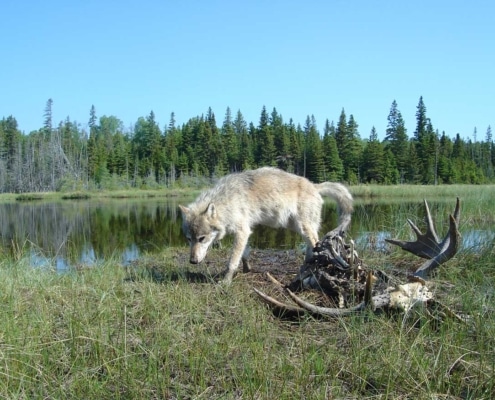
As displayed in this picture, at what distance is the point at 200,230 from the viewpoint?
6.75 m

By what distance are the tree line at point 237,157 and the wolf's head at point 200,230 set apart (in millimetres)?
59547

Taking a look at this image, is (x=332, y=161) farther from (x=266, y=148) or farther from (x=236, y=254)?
(x=236, y=254)

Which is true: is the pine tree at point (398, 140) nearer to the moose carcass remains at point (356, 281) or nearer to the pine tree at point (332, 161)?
the pine tree at point (332, 161)

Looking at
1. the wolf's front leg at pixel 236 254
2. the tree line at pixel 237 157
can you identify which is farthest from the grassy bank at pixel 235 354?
the tree line at pixel 237 157

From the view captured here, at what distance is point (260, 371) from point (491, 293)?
105 inches

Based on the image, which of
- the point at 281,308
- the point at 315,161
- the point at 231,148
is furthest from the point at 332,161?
the point at 281,308

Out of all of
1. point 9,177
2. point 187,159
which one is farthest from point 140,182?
point 9,177

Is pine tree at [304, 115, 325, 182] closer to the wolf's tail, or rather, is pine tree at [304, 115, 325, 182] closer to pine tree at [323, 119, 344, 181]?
pine tree at [323, 119, 344, 181]

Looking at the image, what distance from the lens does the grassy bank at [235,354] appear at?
2861 millimetres

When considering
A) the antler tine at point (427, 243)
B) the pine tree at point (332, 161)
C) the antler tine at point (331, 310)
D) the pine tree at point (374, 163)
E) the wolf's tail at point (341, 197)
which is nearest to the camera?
the antler tine at point (331, 310)

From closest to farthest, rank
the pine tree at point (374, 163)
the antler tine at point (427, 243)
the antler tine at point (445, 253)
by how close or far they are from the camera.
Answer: the antler tine at point (445, 253)
the antler tine at point (427, 243)
the pine tree at point (374, 163)

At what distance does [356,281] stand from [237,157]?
70.0 metres

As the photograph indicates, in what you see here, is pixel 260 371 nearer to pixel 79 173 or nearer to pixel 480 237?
pixel 480 237

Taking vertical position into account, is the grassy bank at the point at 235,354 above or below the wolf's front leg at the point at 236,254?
below
